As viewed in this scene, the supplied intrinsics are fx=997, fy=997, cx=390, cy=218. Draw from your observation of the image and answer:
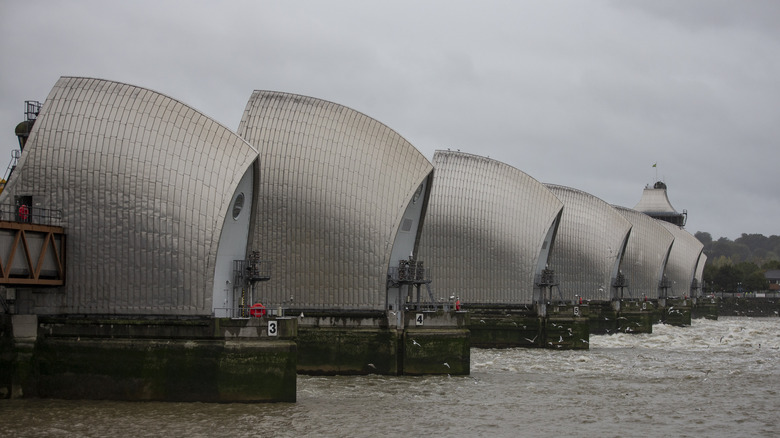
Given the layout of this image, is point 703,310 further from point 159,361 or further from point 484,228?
point 159,361

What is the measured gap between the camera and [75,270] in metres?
41.3

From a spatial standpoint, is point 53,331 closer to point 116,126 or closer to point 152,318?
point 152,318

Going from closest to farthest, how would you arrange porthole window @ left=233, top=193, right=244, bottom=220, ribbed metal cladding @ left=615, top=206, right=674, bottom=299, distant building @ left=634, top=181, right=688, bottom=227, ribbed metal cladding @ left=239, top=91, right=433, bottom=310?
porthole window @ left=233, top=193, right=244, bottom=220
ribbed metal cladding @ left=239, top=91, right=433, bottom=310
ribbed metal cladding @ left=615, top=206, right=674, bottom=299
distant building @ left=634, top=181, right=688, bottom=227

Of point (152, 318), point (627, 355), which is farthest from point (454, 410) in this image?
point (627, 355)

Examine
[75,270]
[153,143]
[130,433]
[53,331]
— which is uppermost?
[153,143]

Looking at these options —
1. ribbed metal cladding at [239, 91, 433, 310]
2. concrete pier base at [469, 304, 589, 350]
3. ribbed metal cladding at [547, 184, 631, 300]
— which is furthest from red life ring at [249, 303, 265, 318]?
ribbed metal cladding at [547, 184, 631, 300]

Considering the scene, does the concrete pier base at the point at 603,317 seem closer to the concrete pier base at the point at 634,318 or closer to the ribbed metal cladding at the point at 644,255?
the concrete pier base at the point at 634,318

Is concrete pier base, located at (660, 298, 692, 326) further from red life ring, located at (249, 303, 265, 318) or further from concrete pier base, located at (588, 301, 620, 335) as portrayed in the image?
red life ring, located at (249, 303, 265, 318)

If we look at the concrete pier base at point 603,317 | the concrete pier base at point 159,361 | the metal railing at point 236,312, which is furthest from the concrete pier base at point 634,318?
the concrete pier base at point 159,361

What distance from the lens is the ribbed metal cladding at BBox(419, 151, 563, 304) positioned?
233 feet

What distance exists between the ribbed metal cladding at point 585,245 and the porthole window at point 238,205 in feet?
157

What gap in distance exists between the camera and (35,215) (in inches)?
1594

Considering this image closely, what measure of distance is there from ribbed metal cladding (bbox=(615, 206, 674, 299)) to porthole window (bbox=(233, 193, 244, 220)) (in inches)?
2945

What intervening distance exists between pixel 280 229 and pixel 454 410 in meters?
18.3
